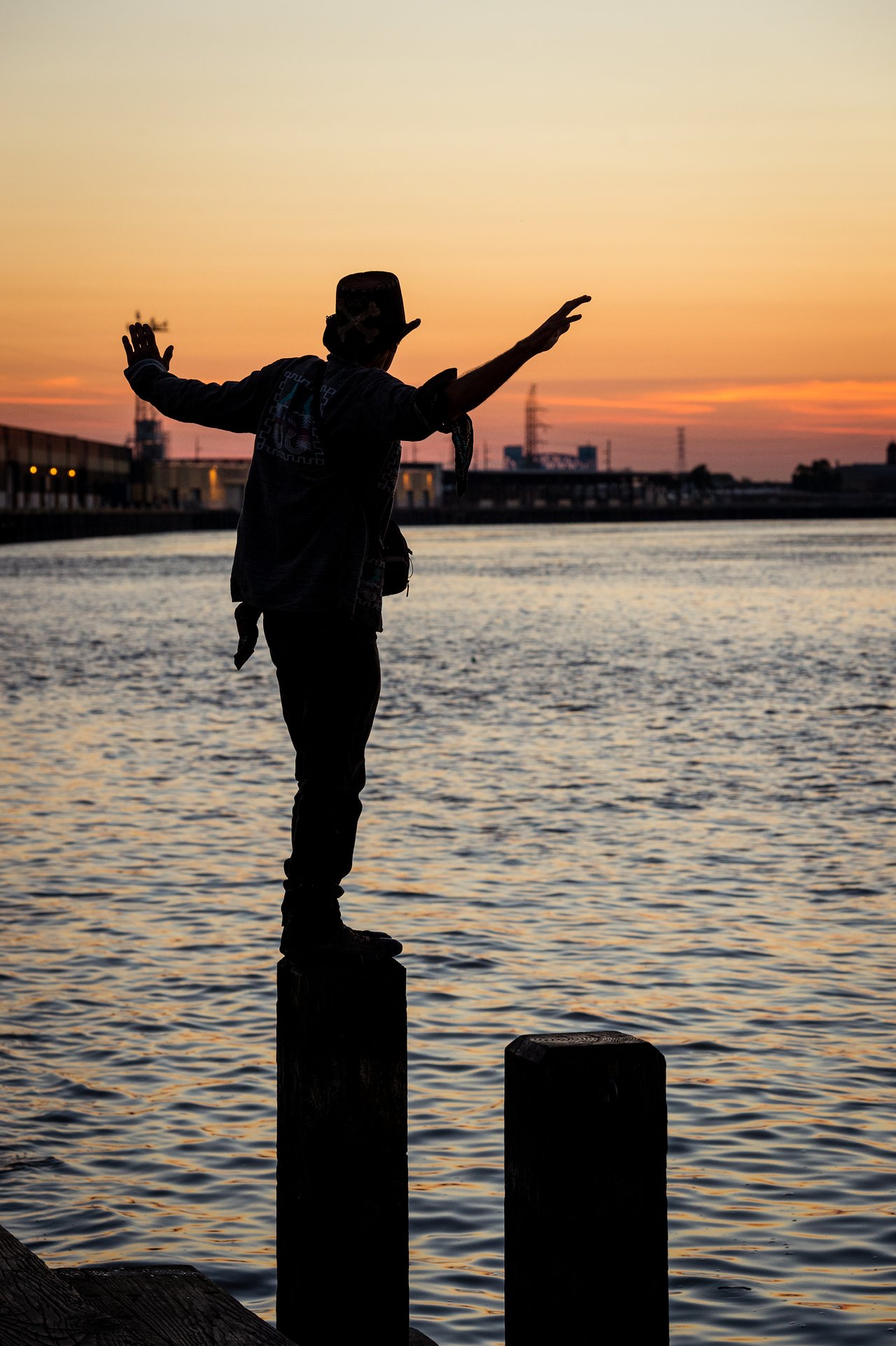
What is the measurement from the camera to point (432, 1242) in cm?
657

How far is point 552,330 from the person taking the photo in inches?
166

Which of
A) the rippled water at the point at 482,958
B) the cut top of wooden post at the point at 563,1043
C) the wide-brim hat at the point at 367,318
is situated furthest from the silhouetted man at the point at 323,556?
the rippled water at the point at 482,958

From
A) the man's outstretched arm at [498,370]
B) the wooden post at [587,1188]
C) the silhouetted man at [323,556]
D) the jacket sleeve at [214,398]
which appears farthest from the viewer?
the jacket sleeve at [214,398]

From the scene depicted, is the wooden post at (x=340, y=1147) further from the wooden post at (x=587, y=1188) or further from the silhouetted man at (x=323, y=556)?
the wooden post at (x=587, y=1188)

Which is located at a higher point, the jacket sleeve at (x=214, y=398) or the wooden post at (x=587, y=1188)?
the jacket sleeve at (x=214, y=398)

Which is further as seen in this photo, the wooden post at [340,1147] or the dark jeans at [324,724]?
the dark jeans at [324,724]

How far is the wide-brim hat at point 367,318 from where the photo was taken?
4.80 m

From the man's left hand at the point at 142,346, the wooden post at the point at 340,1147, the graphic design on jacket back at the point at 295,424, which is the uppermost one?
the man's left hand at the point at 142,346

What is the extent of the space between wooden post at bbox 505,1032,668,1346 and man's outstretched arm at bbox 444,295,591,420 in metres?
1.41

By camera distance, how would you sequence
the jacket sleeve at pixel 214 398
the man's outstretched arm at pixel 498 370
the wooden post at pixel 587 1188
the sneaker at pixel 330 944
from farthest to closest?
1. the jacket sleeve at pixel 214 398
2. the sneaker at pixel 330 944
3. the man's outstretched arm at pixel 498 370
4. the wooden post at pixel 587 1188

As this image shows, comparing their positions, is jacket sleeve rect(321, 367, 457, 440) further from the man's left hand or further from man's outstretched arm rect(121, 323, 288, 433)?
the man's left hand

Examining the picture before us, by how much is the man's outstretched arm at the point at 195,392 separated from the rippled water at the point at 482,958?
2.89 meters

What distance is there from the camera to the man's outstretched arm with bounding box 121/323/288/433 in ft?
16.0

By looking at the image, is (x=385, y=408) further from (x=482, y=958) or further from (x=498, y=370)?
(x=482, y=958)
